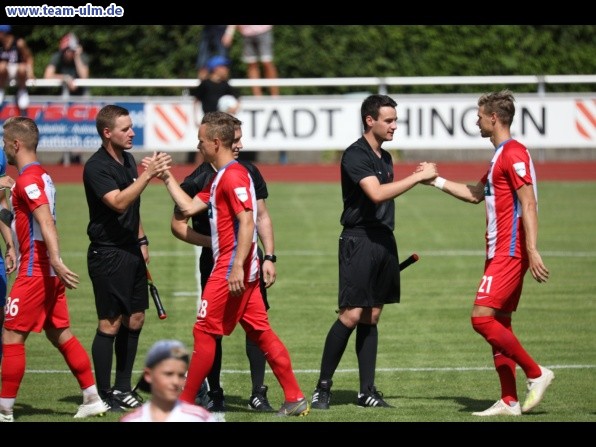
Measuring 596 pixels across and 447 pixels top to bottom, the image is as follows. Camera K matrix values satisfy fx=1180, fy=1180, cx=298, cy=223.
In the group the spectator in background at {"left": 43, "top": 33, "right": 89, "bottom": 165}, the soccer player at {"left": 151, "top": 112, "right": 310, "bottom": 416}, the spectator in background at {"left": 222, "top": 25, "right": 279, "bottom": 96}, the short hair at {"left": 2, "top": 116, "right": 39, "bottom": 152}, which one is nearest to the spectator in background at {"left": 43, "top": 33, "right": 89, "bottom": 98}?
the spectator in background at {"left": 43, "top": 33, "right": 89, "bottom": 165}

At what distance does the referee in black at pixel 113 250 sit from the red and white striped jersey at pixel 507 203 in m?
2.58

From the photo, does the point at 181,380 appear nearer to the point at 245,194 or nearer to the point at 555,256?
the point at 245,194

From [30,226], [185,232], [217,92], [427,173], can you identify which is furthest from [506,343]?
[217,92]

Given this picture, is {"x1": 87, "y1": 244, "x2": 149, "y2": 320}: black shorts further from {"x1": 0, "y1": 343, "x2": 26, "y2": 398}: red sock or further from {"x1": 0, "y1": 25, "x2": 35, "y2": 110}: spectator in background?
{"x1": 0, "y1": 25, "x2": 35, "y2": 110}: spectator in background

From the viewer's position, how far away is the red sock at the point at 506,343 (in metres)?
8.32

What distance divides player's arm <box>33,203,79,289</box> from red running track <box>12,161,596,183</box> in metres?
13.3

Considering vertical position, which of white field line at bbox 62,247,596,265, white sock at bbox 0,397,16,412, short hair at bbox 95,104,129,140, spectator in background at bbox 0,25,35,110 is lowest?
white sock at bbox 0,397,16,412

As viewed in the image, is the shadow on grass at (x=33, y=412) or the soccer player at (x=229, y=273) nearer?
the soccer player at (x=229, y=273)

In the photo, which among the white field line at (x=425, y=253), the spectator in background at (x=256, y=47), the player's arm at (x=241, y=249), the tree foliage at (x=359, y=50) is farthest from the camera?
the tree foliage at (x=359, y=50)

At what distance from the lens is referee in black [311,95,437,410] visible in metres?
8.81

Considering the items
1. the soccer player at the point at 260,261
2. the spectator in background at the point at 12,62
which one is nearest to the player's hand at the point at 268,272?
the soccer player at the point at 260,261

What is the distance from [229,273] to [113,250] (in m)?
1.16

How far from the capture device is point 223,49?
23.3 m

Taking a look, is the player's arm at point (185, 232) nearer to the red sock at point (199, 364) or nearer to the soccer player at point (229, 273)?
the soccer player at point (229, 273)
